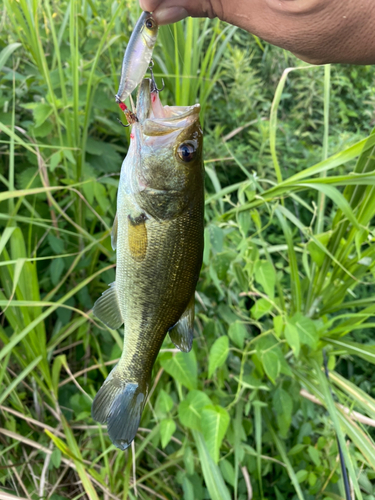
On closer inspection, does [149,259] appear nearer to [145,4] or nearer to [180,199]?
[180,199]

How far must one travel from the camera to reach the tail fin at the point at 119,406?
88 cm

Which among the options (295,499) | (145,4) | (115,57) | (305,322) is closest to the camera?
(145,4)

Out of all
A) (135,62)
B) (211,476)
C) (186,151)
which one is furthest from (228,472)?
(135,62)

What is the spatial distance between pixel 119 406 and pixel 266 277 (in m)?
0.69

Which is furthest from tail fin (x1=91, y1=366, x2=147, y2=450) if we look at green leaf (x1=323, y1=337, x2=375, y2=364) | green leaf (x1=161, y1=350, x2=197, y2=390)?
green leaf (x1=323, y1=337, x2=375, y2=364)

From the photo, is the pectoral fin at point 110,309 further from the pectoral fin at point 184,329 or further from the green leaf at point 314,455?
the green leaf at point 314,455

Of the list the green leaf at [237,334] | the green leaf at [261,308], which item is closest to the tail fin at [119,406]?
the green leaf at [237,334]

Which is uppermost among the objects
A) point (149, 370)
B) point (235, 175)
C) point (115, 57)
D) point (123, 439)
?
point (115, 57)

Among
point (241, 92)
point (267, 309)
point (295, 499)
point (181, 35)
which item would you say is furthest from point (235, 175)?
point (295, 499)

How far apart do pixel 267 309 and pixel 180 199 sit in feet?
2.16

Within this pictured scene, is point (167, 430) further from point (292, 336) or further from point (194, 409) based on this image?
point (292, 336)

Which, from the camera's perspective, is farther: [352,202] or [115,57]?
[115,57]

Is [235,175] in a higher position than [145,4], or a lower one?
lower

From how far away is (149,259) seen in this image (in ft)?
2.82
